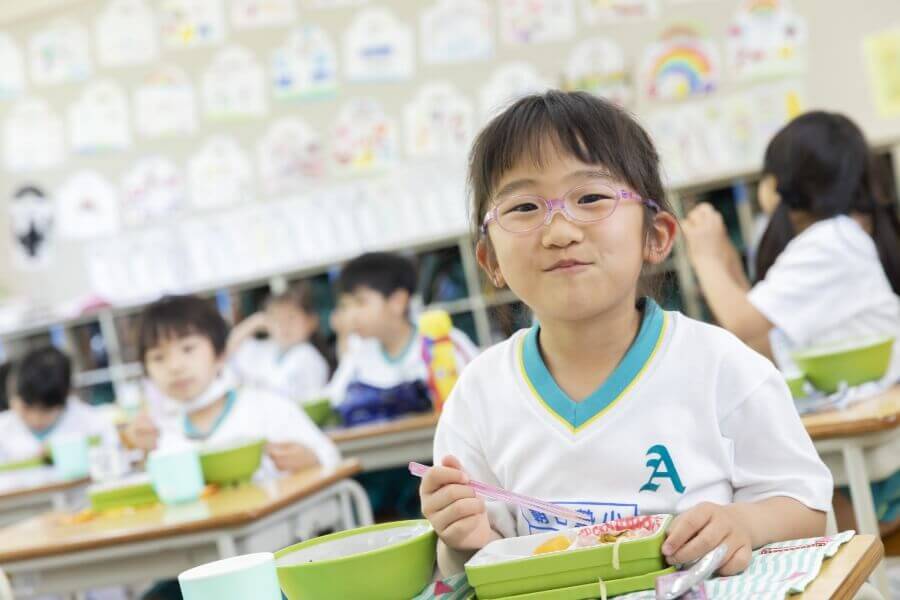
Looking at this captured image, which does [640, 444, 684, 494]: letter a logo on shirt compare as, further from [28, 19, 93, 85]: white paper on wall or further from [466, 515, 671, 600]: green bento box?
[28, 19, 93, 85]: white paper on wall

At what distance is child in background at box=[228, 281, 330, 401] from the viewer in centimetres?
518

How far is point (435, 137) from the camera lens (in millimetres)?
6004

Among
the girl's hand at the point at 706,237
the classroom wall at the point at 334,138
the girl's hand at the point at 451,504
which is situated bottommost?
the girl's hand at the point at 451,504

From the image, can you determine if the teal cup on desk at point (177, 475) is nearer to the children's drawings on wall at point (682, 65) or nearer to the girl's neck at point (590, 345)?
the girl's neck at point (590, 345)

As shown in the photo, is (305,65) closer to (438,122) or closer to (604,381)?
(438,122)

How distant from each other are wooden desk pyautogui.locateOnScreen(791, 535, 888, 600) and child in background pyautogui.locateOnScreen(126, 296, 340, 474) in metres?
1.81

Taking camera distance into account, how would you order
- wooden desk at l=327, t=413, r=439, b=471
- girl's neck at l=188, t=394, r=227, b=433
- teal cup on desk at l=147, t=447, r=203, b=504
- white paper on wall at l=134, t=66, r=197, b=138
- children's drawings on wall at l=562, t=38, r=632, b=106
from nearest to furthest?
1. teal cup on desk at l=147, t=447, r=203, b=504
2. girl's neck at l=188, t=394, r=227, b=433
3. wooden desk at l=327, t=413, r=439, b=471
4. children's drawings on wall at l=562, t=38, r=632, b=106
5. white paper on wall at l=134, t=66, r=197, b=138

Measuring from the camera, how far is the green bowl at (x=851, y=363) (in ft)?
6.84

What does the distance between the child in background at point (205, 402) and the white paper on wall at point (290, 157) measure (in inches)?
124

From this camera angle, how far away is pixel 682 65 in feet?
18.0

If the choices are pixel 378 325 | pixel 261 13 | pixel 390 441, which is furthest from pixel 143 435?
pixel 261 13

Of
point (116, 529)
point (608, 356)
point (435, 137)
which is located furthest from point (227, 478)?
point (435, 137)

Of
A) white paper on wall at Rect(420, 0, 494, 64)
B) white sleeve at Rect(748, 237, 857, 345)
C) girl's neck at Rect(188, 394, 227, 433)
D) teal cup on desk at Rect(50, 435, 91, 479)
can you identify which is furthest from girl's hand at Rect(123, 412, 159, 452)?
white paper on wall at Rect(420, 0, 494, 64)

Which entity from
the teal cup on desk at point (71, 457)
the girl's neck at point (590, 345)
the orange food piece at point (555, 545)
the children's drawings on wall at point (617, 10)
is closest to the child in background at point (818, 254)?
the girl's neck at point (590, 345)
